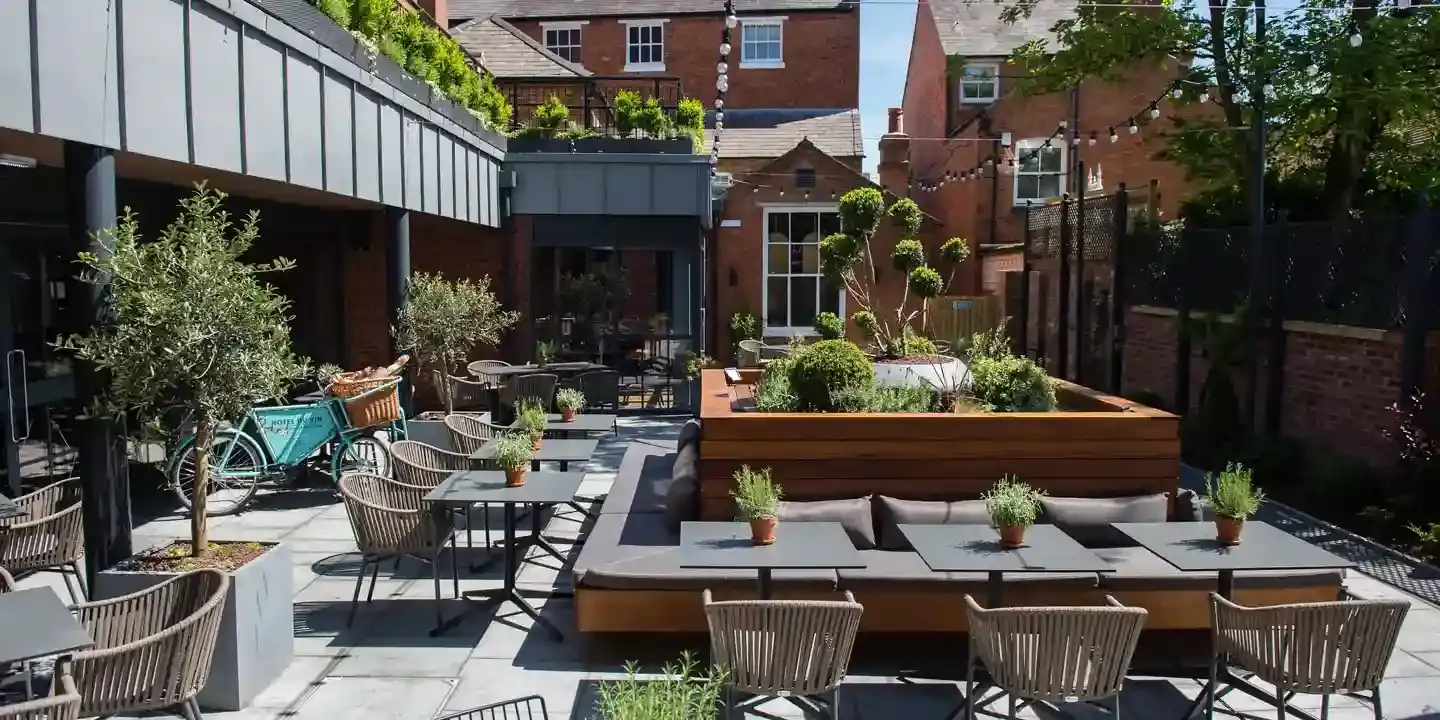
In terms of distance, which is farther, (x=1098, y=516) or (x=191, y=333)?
(x=1098, y=516)

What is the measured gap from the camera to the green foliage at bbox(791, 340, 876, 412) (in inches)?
261

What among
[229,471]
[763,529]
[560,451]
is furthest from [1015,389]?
[229,471]

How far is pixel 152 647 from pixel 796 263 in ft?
50.6

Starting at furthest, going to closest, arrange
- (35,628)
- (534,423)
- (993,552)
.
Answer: (534,423) → (993,552) → (35,628)

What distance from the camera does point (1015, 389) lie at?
705 cm

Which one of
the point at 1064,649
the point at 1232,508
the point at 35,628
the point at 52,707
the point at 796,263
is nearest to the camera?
the point at 52,707

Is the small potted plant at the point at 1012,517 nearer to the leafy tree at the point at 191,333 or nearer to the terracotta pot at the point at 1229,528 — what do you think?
the terracotta pot at the point at 1229,528

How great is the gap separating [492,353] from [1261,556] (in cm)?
1216

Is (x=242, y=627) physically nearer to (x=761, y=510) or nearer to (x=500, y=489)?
(x=500, y=489)

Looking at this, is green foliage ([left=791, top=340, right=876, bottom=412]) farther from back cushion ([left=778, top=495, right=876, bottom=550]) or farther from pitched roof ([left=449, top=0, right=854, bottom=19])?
pitched roof ([left=449, top=0, right=854, bottom=19])

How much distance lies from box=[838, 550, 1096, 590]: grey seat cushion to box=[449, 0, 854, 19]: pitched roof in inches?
849

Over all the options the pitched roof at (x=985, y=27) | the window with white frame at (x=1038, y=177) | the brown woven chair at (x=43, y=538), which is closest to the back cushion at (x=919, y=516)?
the brown woven chair at (x=43, y=538)

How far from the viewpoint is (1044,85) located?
1473 cm

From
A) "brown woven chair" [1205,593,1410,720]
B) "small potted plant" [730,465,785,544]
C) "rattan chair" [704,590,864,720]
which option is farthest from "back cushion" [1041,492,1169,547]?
"rattan chair" [704,590,864,720]
